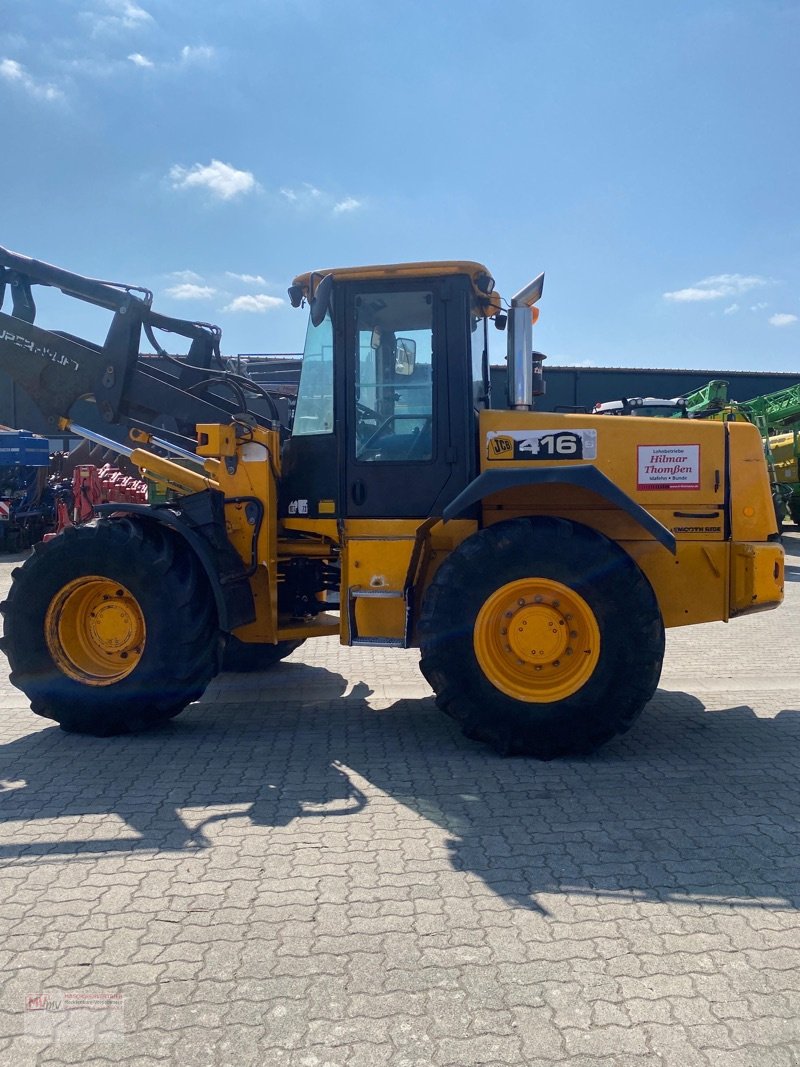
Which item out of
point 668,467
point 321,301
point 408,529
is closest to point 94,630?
point 408,529

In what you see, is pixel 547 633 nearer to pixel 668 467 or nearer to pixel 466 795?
pixel 466 795

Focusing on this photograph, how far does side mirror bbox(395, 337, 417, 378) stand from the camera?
5.17 m

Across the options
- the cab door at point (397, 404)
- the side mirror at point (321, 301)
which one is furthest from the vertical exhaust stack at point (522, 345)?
the side mirror at point (321, 301)

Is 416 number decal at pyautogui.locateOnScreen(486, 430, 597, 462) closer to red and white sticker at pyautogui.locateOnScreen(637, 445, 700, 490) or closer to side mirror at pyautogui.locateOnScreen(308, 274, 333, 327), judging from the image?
red and white sticker at pyautogui.locateOnScreen(637, 445, 700, 490)

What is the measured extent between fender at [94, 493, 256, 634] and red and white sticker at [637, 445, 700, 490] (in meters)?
2.52

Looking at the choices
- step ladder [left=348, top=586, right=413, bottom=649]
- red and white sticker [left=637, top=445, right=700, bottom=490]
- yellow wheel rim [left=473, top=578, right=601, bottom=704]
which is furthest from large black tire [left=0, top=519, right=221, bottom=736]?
red and white sticker [left=637, top=445, right=700, bottom=490]

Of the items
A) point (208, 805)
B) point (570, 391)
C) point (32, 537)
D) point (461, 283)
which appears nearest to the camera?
point (208, 805)

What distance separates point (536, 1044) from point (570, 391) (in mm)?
23731

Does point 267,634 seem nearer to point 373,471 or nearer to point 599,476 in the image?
point 373,471

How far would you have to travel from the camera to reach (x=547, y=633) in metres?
4.66

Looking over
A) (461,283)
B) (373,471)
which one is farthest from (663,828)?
(461,283)

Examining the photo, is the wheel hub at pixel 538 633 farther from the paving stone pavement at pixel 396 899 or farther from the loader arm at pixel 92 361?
the loader arm at pixel 92 361

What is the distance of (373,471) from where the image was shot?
5.20 m

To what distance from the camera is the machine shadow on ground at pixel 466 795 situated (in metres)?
3.36
